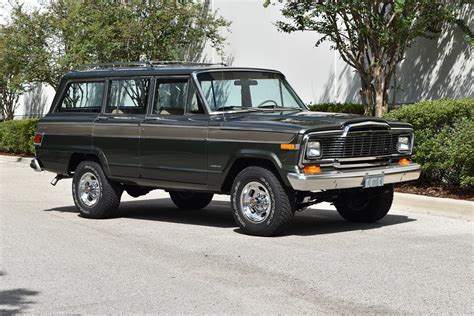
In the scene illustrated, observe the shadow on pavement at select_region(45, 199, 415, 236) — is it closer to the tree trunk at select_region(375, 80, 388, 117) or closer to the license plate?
the license plate

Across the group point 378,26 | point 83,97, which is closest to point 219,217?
point 83,97

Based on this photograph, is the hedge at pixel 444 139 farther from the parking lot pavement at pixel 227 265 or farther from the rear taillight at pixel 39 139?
the rear taillight at pixel 39 139

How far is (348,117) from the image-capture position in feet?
35.6

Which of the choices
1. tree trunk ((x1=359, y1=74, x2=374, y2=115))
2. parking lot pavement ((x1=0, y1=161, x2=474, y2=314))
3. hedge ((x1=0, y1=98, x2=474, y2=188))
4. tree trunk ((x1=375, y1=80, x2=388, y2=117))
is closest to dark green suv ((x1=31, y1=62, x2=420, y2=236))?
parking lot pavement ((x1=0, y1=161, x2=474, y2=314))

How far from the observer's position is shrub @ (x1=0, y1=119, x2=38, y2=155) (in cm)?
2780

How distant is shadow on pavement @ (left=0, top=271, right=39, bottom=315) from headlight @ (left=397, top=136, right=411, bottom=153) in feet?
17.8

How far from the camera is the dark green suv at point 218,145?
10.3m

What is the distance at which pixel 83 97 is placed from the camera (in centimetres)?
1312

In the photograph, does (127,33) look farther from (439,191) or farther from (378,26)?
(439,191)

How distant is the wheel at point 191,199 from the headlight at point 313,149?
11.7 feet

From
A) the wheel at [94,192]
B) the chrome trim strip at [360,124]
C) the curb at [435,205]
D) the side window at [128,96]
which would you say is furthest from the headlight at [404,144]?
the wheel at [94,192]

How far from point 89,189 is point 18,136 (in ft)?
54.3

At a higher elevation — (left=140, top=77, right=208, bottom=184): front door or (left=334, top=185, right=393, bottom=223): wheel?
(left=140, top=77, right=208, bottom=184): front door

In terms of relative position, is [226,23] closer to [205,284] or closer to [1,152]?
[1,152]
